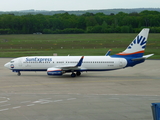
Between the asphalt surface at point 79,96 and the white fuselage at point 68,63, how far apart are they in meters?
1.39

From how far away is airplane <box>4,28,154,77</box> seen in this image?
164ft

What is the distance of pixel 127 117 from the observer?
26.5m

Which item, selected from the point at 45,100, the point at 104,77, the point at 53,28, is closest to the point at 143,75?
the point at 104,77

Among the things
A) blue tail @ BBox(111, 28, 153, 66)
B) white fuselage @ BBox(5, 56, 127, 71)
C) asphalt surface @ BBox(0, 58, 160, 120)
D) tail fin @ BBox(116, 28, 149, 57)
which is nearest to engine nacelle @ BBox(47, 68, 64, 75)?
asphalt surface @ BBox(0, 58, 160, 120)

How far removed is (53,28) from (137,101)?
149 metres

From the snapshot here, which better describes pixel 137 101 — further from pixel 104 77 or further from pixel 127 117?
pixel 104 77

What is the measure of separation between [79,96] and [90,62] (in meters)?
16.3

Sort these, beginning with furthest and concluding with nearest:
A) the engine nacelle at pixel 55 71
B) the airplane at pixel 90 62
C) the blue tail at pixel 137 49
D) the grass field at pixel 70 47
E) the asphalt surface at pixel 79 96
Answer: the grass field at pixel 70 47 → the blue tail at pixel 137 49 → the airplane at pixel 90 62 → the engine nacelle at pixel 55 71 → the asphalt surface at pixel 79 96

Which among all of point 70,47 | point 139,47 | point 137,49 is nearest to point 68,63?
point 137,49

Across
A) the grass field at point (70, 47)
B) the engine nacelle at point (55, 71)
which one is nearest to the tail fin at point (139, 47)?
the engine nacelle at point (55, 71)

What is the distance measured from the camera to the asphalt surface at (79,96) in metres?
27.5

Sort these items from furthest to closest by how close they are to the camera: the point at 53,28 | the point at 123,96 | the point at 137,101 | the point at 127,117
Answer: the point at 53,28, the point at 123,96, the point at 137,101, the point at 127,117

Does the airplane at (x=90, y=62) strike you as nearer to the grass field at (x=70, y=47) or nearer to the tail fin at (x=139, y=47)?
the tail fin at (x=139, y=47)

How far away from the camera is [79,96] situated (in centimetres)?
3516
